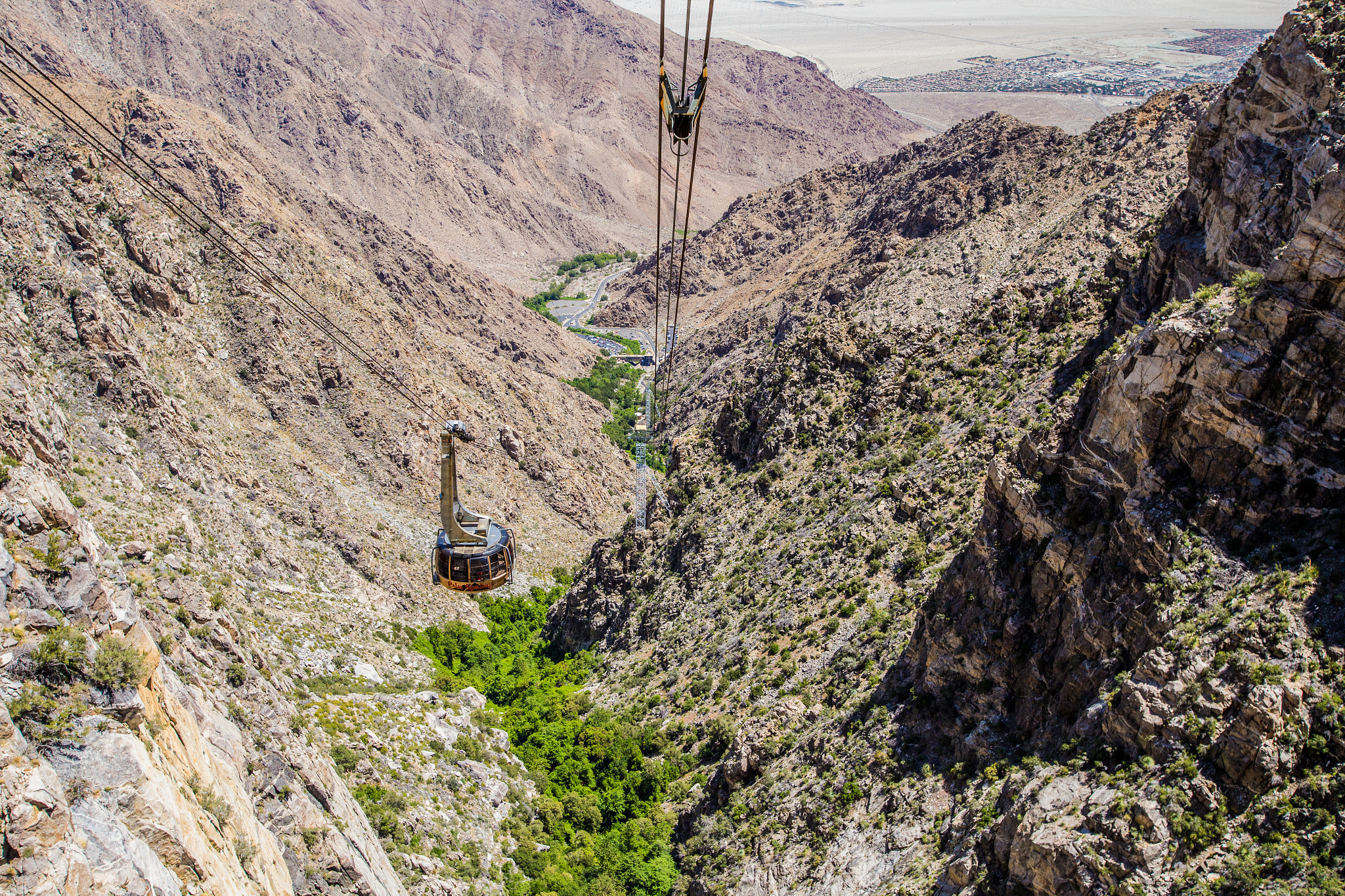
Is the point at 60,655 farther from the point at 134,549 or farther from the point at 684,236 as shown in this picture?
the point at 134,549

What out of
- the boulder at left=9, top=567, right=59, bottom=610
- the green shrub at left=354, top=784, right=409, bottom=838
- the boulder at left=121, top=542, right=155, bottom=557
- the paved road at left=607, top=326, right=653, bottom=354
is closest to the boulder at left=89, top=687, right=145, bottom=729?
the boulder at left=9, top=567, right=59, bottom=610

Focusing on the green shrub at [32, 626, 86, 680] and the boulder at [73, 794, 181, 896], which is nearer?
the boulder at [73, 794, 181, 896]

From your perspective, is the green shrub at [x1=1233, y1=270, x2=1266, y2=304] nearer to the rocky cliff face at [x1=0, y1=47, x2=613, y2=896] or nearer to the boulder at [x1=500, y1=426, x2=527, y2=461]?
the rocky cliff face at [x1=0, y1=47, x2=613, y2=896]

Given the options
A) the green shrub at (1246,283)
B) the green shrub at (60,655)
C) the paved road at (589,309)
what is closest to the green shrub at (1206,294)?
the green shrub at (1246,283)

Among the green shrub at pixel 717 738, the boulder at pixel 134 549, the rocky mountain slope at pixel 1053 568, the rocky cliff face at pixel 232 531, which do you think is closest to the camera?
the rocky cliff face at pixel 232 531

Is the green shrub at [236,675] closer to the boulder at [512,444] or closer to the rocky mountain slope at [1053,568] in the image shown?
the rocky mountain slope at [1053,568]
